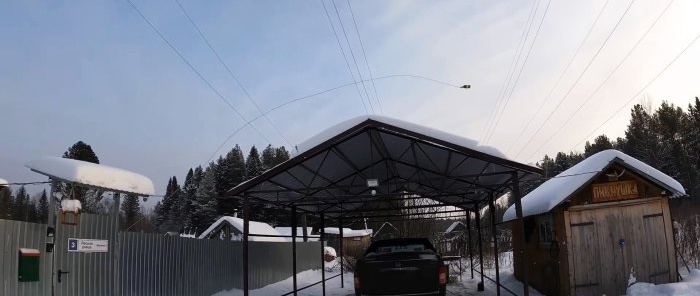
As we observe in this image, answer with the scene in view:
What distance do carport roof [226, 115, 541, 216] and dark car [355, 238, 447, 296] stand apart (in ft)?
5.32

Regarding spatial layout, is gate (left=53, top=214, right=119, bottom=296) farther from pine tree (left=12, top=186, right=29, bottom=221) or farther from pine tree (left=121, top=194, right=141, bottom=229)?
pine tree (left=121, top=194, right=141, bottom=229)

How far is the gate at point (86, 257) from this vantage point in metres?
9.25

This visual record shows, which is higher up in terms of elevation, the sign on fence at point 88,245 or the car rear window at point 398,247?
the sign on fence at point 88,245

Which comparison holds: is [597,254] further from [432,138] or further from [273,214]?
[273,214]

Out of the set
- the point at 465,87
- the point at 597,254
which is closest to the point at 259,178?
the point at 465,87

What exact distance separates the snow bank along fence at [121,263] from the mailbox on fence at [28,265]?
54 millimetres

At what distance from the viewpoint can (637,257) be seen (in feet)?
47.3

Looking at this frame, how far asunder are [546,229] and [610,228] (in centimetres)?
169

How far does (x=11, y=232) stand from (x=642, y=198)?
1428cm

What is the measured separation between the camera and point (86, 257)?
32.8 feet

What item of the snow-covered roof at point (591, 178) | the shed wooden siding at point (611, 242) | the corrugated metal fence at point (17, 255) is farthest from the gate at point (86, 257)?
the shed wooden siding at point (611, 242)

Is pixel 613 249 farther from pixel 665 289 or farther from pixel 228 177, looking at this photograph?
pixel 228 177

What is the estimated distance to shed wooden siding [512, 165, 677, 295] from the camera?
14.1 metres

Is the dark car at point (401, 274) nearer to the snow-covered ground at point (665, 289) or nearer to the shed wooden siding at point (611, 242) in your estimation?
the shed wooden siding at point (611, 242)
